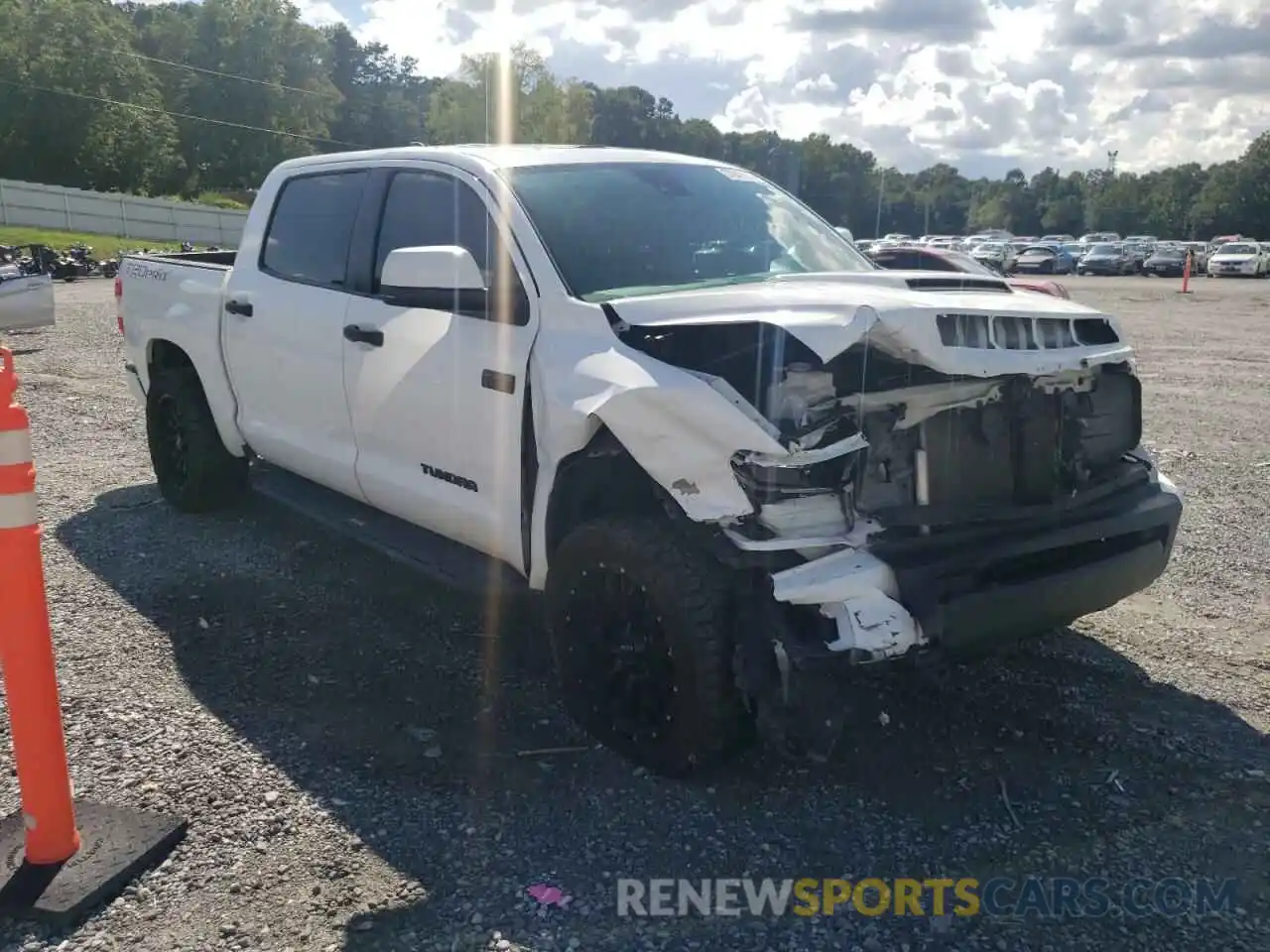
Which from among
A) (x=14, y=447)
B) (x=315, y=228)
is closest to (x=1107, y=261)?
(x=315, y=228)

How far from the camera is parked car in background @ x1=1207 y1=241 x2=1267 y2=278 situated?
4112 centimetres

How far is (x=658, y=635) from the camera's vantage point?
3373mm

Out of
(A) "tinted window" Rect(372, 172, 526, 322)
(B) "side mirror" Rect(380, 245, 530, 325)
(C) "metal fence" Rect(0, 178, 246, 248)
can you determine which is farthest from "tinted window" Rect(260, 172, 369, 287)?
(C) "metal fence" Rect(0, 178, 246, 248)

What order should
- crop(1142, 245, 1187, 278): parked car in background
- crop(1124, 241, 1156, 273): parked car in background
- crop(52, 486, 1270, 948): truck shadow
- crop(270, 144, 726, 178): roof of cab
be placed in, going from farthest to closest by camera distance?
1. crop(1124, 241, 1156, 273): parked car in background
2. crop(1142, 245, 1187, 278): parked car in background
3. crop(270, 144, 726, 178): roof of cab
4. crop(52, 486, 1270, 948): truck shadow

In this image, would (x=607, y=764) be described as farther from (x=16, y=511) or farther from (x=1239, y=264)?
(x=1239, y=264)

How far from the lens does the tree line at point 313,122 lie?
58.6 metres

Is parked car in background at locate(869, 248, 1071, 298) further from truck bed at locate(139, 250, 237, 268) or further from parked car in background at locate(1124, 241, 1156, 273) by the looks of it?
parked car in background at locate(1124, 241, 1156, 273)

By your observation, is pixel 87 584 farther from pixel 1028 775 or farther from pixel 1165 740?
pixel 1165 740

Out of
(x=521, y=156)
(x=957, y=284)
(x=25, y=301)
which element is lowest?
(x=25, y=301)

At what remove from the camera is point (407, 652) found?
4.54 meters

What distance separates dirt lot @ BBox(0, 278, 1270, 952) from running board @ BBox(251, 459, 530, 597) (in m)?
0.38

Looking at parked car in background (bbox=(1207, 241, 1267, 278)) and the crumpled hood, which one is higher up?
the crumpled hood

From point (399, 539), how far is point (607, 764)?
1414mm

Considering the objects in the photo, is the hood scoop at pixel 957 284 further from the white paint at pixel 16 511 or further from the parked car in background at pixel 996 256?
the parked car in background at pixel 996 256
